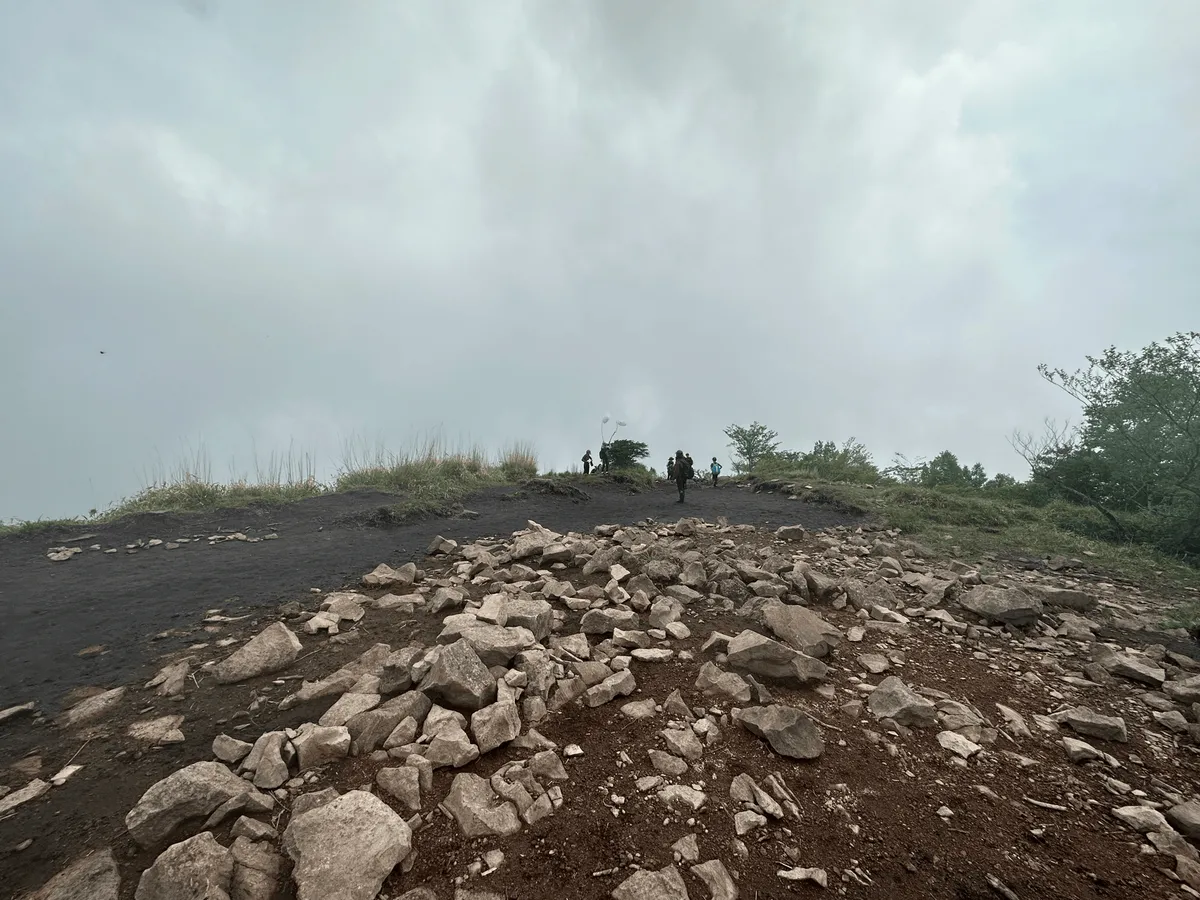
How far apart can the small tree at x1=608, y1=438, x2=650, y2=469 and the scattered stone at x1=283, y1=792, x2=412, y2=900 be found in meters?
22.4

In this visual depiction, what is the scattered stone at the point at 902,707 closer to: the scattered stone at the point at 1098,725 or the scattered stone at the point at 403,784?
the scattered stone at the point at 1098,725

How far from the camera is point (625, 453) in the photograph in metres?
25.4

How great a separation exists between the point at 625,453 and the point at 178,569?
19924 millimetres

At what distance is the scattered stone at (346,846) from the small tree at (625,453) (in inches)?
882

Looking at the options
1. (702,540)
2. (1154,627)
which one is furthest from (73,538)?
(1154,627)

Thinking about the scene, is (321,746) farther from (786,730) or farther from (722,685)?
(786,730)

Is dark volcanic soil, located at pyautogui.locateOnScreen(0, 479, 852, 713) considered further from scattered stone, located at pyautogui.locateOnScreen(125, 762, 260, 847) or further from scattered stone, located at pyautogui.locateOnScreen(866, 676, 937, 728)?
scattered stone, located at pyautogui.locateOnScreen(866, 676, 937, 728)

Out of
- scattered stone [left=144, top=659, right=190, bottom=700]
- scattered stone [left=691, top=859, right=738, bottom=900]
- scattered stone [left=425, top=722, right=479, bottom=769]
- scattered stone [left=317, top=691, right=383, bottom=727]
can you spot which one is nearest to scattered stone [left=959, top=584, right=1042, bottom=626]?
scattered stone [left=691, top=859, right=738, bottom=900]

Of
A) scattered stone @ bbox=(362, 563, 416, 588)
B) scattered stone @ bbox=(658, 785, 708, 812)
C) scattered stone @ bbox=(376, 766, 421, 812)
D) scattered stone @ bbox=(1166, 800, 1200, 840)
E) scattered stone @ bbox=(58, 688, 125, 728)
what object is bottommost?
scattered stone @ bbox=(1166, 800, 1200, 840)

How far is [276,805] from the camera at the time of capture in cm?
253

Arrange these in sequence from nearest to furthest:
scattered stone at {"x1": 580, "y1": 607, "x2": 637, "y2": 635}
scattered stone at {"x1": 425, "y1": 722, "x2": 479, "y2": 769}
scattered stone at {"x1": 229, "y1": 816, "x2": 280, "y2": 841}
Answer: scattered stone at {"x1": 229, "y1": 816, "x2": 280, "y2": 841} → scattered stone at {"x1": 425, "y1": 722, "x2": 479, "y2": 769} → scattered stone at {"x1": 580, "y1": 607, "x2": 637, "y2": 635}

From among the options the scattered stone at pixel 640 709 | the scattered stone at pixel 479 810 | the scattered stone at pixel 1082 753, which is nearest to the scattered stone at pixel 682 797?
the scattered stone at pixel 640 709

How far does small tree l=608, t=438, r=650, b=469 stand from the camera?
2506 centimetres

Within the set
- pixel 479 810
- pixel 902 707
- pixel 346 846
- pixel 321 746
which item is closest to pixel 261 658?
pixel 321 746
